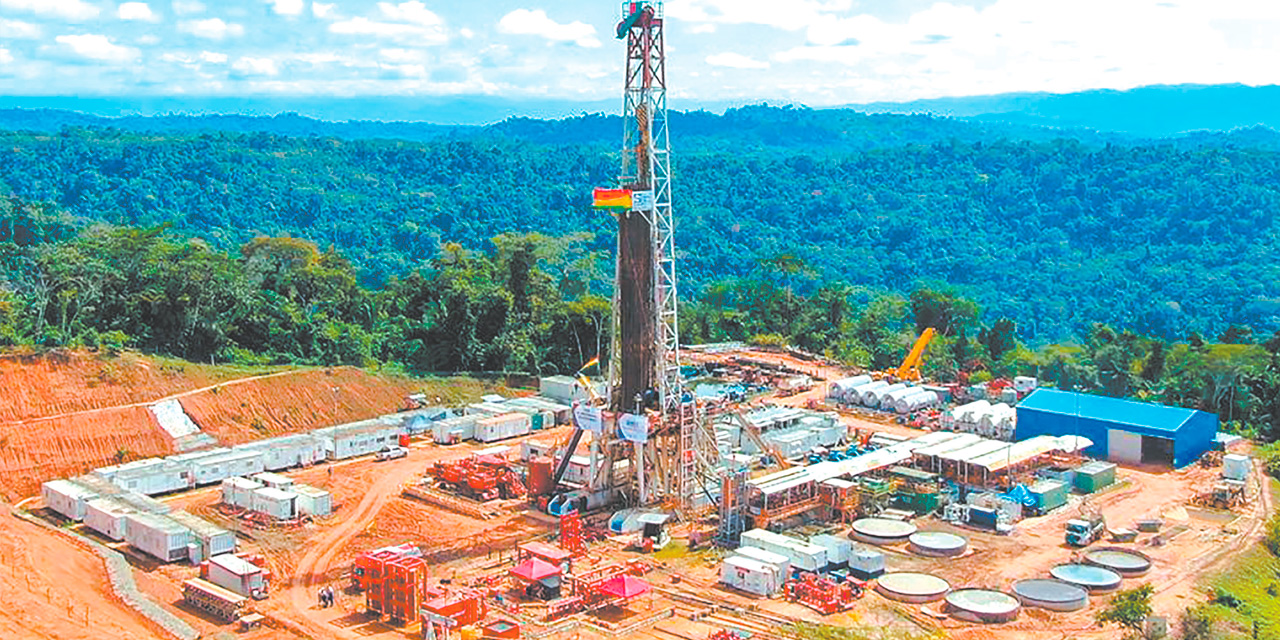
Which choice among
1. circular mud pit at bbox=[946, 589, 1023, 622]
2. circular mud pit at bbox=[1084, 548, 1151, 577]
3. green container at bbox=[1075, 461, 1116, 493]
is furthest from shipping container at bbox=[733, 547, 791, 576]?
green container at bbox=[1075, 461, 1116, 493]

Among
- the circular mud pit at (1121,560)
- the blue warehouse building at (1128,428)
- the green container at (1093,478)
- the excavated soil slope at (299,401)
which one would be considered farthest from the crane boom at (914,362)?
the circular mud pit at (1121,560)

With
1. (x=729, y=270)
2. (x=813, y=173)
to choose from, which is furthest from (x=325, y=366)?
(x=813, y=173)

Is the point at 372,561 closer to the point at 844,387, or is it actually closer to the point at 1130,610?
the point at 1130,610

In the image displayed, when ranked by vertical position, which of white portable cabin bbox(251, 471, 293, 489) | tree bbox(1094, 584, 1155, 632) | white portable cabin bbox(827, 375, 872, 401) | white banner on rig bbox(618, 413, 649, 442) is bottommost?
white portable cabin bbox(827, 375, 872, 401)

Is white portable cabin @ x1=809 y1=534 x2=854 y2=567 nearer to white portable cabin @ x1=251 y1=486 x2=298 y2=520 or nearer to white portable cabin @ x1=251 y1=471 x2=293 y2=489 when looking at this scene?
white portable cabin @ x1=251 y1=486 x2=298 y2=520

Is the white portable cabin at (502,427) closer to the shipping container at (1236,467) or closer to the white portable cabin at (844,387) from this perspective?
the white portable cabin at (844,387)

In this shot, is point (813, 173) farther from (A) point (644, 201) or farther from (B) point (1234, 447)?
(A) point (644, 201)

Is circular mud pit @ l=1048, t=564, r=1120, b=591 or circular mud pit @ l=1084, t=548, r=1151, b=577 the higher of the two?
circular mud pit @ l=1048, t=564, r=1120, b=591
